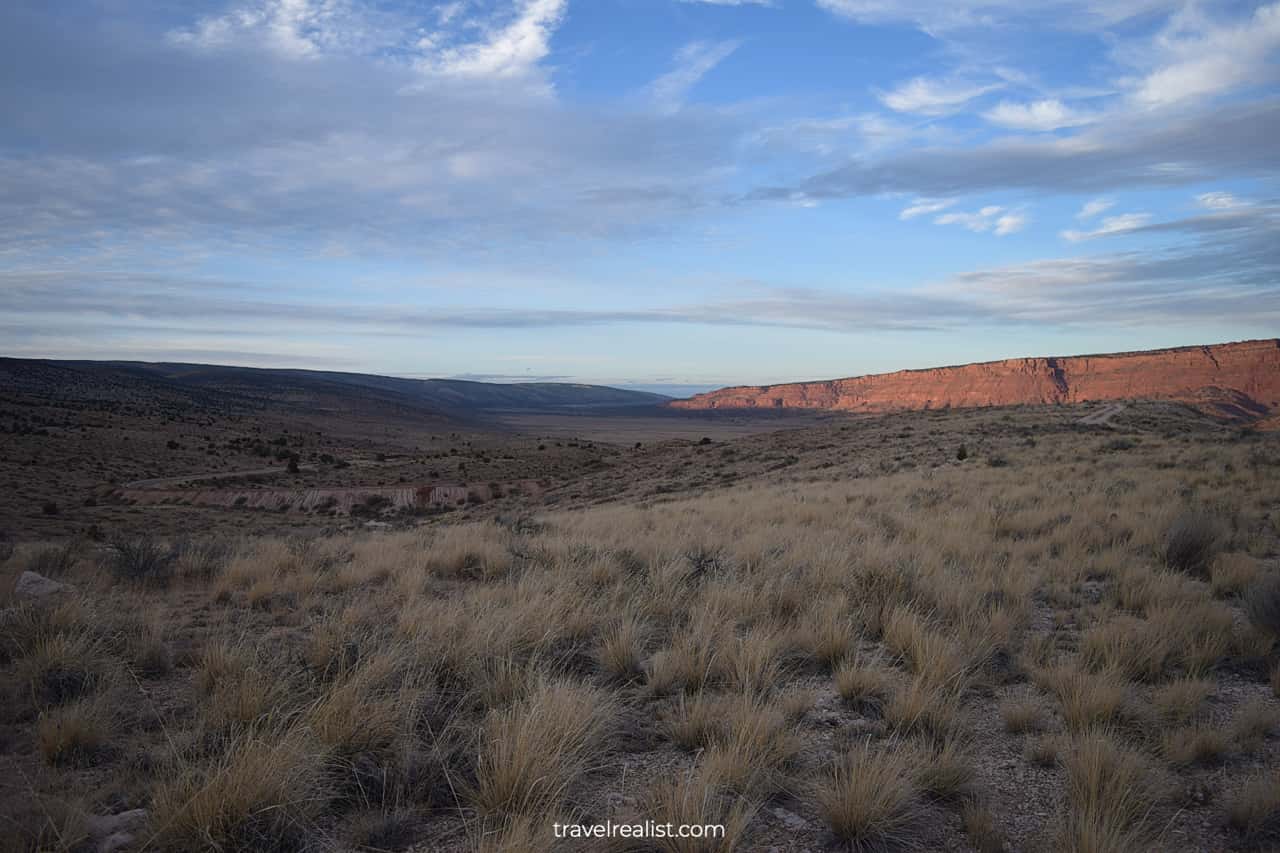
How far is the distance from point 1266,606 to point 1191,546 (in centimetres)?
254

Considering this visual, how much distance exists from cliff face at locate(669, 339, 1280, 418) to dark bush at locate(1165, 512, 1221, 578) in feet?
217

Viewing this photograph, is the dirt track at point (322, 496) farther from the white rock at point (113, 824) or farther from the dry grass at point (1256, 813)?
the dry grass at point (1256, 813)

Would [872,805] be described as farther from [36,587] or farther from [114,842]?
[36,587]

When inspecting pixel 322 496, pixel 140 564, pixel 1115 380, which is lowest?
pixel 322 496

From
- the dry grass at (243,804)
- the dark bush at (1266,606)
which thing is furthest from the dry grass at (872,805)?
the dark bush at (1266,606)

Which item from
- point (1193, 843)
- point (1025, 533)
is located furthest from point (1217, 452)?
point (1193, 843)

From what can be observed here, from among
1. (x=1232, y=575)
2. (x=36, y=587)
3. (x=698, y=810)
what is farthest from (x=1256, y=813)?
(x=36, y=587)

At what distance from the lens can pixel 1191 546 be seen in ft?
23.8

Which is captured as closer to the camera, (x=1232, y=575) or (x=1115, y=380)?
(x=1232, y=575)

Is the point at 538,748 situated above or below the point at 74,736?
above

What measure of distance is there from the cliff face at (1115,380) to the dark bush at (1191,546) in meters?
66.2

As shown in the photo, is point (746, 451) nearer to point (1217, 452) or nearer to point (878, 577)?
point (1217, 452)

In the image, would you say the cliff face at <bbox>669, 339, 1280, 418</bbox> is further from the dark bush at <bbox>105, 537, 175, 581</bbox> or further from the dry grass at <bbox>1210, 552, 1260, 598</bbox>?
the dark bush at <bbox>105, 537, 175, 581</bbox>

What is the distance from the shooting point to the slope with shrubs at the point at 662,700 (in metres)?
2.78
